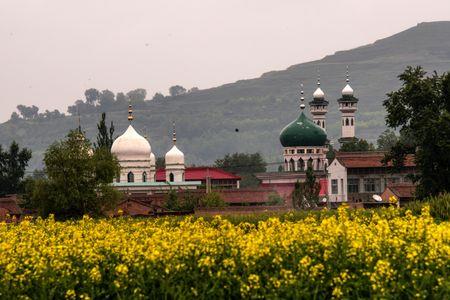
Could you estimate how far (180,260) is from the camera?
32.1m

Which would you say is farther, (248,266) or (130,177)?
(130,177)

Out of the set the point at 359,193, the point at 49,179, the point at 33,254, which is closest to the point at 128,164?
the point at 359,193

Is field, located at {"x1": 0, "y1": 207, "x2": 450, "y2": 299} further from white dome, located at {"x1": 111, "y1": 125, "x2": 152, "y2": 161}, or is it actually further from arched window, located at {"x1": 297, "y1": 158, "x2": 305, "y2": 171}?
arched window, located at {"x1": 297, "y1": 158, "x2": 305, "y2": 171}

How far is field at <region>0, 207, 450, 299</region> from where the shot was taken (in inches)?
1172

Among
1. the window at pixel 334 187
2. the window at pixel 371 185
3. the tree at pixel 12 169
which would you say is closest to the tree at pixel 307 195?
the window at pixel 371 185

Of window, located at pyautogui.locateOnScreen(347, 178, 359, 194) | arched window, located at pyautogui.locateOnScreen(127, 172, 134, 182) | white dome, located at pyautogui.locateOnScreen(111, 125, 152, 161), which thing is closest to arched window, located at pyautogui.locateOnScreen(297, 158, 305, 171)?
window, located at pyautogui.locateOnScreen(347, 178, 359, 194)

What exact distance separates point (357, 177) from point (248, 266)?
12585 cm

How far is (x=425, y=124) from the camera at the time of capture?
73.1 metres

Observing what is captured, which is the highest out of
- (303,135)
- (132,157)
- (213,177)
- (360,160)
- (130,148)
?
(303,135)

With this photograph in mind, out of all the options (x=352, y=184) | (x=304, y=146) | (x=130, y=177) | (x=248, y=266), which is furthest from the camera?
(x=304, y=146)

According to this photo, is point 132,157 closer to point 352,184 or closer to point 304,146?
point 352,184

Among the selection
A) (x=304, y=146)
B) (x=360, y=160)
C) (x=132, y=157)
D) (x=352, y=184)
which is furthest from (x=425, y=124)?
(x=304, y=146)

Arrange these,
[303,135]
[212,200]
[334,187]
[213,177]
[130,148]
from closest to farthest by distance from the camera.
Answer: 1. [212,200]
2. [130,148]
3. [334,187]
4. [303,135]
5. [213,177]

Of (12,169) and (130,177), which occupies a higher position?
(12,169)
